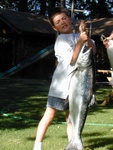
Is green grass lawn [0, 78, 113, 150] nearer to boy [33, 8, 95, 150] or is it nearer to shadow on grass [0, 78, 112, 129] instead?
shadow on grass [0, 78, 112, 129]

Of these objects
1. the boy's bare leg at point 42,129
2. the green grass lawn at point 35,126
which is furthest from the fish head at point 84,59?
the green grass lawn at point 35,126

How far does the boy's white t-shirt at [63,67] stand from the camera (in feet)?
14.0

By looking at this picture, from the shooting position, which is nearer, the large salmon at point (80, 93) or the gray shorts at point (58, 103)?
the large salmon at point (80, 93)

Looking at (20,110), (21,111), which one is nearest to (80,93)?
(21,111)

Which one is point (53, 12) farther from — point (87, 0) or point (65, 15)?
point (87, 0)

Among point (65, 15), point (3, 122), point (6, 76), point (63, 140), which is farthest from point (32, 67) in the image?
point (65, 15)

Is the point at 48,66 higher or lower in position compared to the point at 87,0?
lower

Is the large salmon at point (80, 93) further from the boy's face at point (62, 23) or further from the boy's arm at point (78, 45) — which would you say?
the boy's face at point (62, 23)

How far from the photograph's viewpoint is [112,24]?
23359 millimetres

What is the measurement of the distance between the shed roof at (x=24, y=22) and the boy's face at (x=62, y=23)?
16978 millimetres

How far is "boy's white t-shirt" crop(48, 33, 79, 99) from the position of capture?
427 cm

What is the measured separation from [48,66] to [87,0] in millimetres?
18400

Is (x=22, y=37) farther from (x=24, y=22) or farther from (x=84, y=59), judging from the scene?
Answer: (x=84, y=59)

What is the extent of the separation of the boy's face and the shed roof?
17.0 meters
